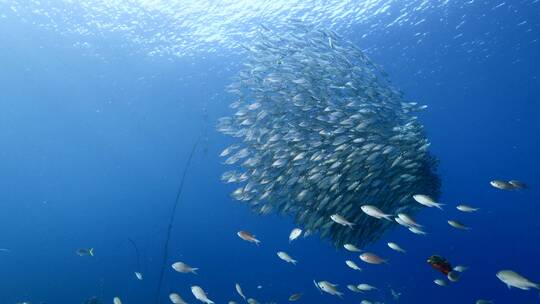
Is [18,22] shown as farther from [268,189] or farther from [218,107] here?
[268,189]

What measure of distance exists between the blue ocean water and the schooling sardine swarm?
3.05m

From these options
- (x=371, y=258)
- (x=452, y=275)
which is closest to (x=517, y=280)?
(x=452, y=275)

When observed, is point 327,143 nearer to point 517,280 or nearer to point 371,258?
point 371,258

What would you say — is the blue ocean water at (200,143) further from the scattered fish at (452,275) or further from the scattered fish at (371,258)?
the scattered fish at (452,275)

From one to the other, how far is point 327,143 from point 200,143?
3181cm

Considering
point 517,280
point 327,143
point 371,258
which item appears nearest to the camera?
point 517,280

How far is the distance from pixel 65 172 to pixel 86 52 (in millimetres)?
30981

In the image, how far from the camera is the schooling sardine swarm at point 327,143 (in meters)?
9.45

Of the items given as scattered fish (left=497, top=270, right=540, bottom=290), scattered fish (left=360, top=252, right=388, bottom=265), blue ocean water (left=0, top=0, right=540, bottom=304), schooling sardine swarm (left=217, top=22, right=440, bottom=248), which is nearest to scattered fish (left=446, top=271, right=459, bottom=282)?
scattered fish (left=360, top=252, right=388, bottom=265)

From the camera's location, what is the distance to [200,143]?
40.5m

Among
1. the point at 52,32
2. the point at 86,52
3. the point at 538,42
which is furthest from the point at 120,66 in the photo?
the point at 538,42

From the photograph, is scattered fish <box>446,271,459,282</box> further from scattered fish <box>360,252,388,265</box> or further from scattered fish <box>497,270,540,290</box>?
scattered fish <box>497,270,540,290</box>

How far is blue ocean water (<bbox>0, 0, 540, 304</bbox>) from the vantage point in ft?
71.5

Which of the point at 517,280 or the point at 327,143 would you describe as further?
the point at 327,143
